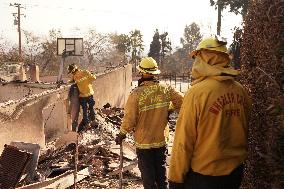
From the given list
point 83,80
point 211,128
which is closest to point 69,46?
point 83,80

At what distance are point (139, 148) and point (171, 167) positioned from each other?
224 cm

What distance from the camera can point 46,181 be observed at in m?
6.93

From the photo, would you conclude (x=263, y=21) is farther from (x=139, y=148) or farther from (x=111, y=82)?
(x=111, y=82)

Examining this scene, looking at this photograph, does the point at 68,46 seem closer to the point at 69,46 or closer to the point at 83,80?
the point at 69,46

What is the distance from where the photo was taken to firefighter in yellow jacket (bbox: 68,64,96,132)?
12.1 metres

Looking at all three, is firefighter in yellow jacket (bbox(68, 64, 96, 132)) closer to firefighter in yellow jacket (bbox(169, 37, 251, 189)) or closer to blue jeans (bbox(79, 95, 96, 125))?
blue jeans (bbox(79, 95, 96, 125))

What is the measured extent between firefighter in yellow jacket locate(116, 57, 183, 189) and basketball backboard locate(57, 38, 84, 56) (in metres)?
22.5

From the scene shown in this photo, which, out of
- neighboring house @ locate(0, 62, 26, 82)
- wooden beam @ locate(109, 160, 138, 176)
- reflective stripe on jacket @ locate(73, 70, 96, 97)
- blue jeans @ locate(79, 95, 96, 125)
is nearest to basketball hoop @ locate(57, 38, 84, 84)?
neighboring house @ locate(0, 62, 26, 82)

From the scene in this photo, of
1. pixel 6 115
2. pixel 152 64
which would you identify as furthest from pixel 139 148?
pixel 6 115

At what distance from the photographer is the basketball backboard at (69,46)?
1083 inches

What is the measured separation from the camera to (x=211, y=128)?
10.0 ft

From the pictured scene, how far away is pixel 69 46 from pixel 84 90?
1626cm

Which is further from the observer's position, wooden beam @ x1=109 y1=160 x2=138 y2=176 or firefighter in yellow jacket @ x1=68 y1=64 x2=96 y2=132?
firefighter in yellow jacket @ x1=68 y1=64 x2=96 y2=132

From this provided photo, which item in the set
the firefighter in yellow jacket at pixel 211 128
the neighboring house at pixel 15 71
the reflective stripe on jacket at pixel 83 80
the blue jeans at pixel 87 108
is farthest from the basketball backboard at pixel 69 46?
the firefighter in yellow jacket at pixel 211 128
